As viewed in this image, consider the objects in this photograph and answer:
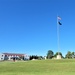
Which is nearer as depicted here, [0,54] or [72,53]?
[72,53]

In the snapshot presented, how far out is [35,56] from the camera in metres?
124

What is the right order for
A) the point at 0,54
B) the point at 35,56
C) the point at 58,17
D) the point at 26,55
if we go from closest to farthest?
the point at 58,17 → the point at 35,56 → the point at 0,54 → the point at 26,55

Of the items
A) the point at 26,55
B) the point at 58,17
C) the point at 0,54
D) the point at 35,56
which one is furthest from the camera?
the point at 26,55

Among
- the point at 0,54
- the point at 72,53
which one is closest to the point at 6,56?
the point at 0,54

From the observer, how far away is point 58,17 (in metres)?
55.9

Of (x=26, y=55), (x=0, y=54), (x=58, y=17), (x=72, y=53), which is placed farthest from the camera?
(x=26, y=55)

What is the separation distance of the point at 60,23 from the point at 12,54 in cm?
10620

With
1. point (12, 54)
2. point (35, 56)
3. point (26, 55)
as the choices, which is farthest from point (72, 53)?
point (12, 54)

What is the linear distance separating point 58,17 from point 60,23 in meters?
2.93

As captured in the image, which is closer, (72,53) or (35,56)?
(35,56)

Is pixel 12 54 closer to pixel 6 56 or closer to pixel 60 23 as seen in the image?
pixel 6 56

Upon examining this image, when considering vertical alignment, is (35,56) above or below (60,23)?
below

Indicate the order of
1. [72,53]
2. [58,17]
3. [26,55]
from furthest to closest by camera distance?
1. [26,55]
2. [72,53]
3. [58,17]

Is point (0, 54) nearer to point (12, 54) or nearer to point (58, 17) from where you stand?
point (12, 54)
